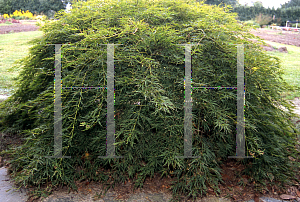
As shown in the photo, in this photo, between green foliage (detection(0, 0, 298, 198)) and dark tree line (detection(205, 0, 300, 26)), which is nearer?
green foliage (detection(0, 0, 298, 198))

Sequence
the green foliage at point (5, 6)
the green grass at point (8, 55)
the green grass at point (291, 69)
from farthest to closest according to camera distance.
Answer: the green foliage at point (5, 6) → the green grass at point (8, 55) → the green grass at point (291, 69)

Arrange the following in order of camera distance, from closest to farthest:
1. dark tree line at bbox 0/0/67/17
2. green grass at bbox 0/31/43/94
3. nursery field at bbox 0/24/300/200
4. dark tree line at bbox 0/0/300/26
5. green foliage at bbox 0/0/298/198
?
green foliage at bbox 0/0/298/198 → nursery field at bbox 0/24/300/200 → green grass at bbox 0/31/43/94 → dark tree line at bbox 0/0/300/26 → dark tree line at bbox 0/0/67/17

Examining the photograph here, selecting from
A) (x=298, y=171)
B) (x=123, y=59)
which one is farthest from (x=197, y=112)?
(x=298, y=171)

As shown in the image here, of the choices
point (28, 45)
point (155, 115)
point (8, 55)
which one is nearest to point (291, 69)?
point (155, 115)

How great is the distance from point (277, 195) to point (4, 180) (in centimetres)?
240

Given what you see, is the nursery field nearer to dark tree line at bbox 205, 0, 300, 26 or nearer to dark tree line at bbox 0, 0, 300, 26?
dark tree line at bbox 0, 0, 300, 26

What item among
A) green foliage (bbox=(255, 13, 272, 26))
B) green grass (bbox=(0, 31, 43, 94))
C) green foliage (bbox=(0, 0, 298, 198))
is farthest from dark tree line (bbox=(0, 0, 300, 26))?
green foliage (bbox=(0, 0, 298, 198))

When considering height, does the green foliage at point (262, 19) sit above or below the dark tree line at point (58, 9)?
below

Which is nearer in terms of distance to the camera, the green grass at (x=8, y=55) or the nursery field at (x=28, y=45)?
the nursery field at (x=28, y=45)

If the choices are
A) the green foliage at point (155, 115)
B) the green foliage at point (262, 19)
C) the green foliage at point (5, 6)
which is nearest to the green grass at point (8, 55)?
the green foliage at point (155, 115)

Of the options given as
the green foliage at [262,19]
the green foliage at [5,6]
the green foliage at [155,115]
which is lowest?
the green foliage at [155,115]

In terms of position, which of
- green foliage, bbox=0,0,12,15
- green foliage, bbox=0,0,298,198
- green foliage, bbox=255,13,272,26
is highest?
green foliage, bbox=0,0,12,15

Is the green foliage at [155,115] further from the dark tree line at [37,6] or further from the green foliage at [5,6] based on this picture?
the green foliage at [5,6]

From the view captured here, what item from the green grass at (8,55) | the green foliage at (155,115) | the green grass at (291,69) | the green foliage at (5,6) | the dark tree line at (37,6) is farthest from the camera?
the dark tree line at (37,6)
